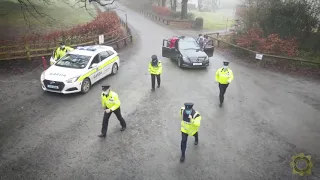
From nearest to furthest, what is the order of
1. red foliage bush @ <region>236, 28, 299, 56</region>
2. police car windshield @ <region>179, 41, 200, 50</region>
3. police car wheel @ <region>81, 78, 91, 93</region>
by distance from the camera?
police car wheel @ <region>81, 78, 91, 93</region> → police car windshield @ <region>179, 41, 200, 50</region> → red foliage bush @ <region>236, 28, 299, 56</region>

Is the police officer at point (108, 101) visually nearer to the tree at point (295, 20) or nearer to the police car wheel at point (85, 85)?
the police car wheel at point (85, 85)

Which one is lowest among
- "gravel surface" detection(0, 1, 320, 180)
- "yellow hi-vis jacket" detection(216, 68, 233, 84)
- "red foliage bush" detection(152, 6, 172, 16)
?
"gravel surface" detection(0, 1, 320, 180)

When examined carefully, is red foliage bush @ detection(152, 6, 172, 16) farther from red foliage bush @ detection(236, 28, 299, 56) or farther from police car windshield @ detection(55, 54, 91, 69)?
police car windshield @ detection(55, 54, 91, 69)

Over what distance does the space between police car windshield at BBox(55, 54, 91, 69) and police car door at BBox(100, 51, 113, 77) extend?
3.02ft

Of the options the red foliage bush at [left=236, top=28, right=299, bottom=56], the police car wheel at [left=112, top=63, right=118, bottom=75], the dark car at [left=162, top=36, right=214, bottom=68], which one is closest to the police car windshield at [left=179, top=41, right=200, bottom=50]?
the dark car at [left=162, top=36, right=214, bottom=68]

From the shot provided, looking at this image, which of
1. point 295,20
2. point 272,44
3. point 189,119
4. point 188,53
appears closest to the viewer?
point 189,119

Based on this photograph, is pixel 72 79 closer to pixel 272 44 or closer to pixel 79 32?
pixel 79 32

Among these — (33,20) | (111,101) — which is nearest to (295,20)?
(111,101)

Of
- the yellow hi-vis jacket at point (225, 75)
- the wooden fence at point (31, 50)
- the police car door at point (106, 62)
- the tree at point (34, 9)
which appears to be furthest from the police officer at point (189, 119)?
the wooden fence at point (31, 50)

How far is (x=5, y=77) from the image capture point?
46.8 ft

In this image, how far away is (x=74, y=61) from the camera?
495 inches

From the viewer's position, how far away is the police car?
37.7 feet

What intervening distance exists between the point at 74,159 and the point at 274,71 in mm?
13333

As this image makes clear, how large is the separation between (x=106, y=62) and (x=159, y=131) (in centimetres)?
603
